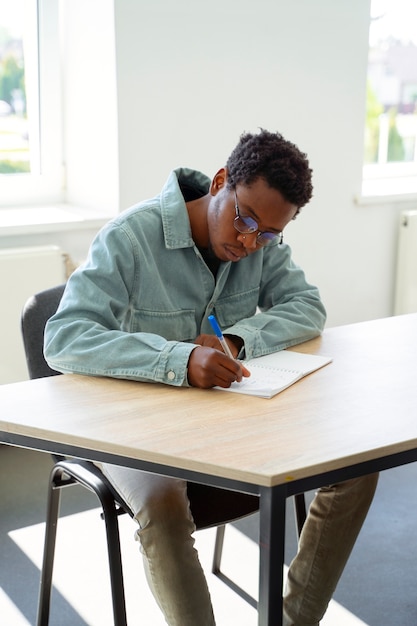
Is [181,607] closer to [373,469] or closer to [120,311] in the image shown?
[373,469]

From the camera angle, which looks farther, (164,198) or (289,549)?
A: (289,549)

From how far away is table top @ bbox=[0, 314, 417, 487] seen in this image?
1.33 meters

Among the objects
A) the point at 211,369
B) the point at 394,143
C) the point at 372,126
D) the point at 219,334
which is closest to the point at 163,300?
the point at 219,334

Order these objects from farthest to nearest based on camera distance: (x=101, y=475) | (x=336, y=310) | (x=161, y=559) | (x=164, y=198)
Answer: (x=336, y=310) → (x=164, y=198) → (x=101, y=475) → (x=161, y=559)

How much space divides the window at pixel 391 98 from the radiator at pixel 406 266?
0.15 metres

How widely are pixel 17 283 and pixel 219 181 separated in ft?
4.00

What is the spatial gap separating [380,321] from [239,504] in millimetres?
641

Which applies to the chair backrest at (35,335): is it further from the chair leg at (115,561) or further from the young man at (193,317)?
the chair leg at (115,561)

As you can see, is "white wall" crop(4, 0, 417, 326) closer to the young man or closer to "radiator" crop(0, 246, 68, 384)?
"radiator" crop(0, 246, 68, 384)

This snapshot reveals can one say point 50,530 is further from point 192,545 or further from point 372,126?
point 372,126

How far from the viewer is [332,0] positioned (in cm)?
335

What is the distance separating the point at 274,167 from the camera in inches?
69.6

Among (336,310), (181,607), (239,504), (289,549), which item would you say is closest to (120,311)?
(239,504)

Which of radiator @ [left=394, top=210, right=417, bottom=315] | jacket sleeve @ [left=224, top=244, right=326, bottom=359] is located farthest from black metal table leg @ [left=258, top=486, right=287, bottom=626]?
radiator @ [left=394, top=210, right=417, bottom=315]
